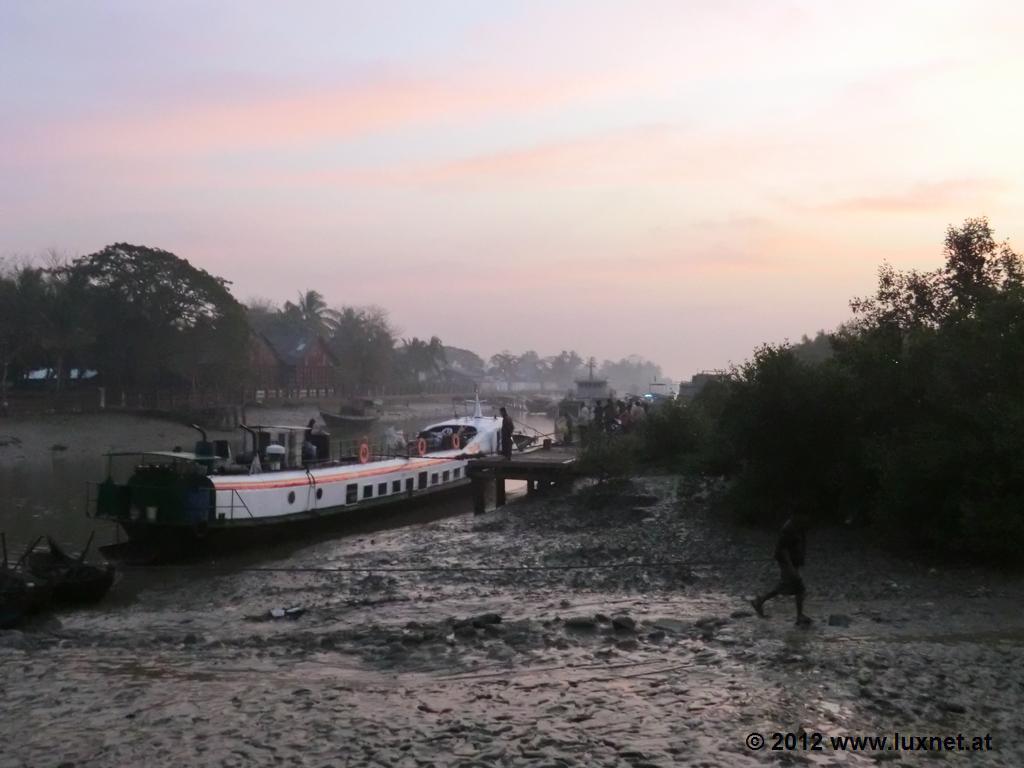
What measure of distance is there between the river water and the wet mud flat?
40 millimetres

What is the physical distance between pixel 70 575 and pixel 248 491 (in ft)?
21.0

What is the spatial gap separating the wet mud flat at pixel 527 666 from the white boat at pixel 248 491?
252cm

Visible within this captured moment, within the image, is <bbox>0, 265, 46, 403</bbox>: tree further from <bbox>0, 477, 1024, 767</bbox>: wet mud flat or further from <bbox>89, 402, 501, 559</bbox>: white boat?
<bbox>0, 477, 1024, 767</bbox>: wet mud flat

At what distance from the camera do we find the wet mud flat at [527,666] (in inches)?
356

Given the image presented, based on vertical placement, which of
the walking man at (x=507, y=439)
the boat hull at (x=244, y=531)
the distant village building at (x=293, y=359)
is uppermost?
the distant village building at (x=293, y=359)

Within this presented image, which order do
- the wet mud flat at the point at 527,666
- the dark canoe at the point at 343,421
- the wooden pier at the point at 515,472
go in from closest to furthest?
the wet mud flat at the point at 527,666 → the wooden pier at the point at 515,472 → the dark canoe at the point at 343,421

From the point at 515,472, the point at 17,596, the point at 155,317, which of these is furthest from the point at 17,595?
the point at 155,317

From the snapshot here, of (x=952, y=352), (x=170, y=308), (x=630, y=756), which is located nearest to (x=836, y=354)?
(x=952, y=352)

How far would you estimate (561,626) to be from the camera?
43.3ft

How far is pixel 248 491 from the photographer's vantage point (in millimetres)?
22859

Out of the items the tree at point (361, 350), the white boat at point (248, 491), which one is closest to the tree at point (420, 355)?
the tree at point (361, 350)

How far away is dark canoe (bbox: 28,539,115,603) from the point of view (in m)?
16.5

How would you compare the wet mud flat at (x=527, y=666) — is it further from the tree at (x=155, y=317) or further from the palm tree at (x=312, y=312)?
the palm tree at (x=312, y=312)

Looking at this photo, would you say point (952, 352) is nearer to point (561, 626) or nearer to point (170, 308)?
point (561, 626)
